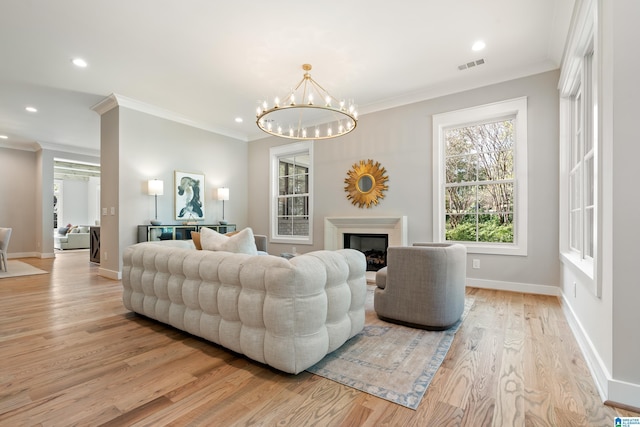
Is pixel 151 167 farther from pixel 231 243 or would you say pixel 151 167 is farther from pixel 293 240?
pixel 231 243

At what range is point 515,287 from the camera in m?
3.84

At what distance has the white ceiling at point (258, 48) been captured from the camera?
9.02 feet

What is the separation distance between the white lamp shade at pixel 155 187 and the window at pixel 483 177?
14.2 ft

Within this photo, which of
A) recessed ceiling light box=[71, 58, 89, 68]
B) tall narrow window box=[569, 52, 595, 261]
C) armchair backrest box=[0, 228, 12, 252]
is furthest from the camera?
armchair backrest box=[0, 228, 12, 252]

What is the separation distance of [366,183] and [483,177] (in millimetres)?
1730

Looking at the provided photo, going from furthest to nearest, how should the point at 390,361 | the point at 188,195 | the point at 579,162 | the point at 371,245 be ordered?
the point at 188,195
the point at 371,245
the point at 579,162
the point at 390,361

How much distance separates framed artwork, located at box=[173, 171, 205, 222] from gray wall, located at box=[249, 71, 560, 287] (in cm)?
126

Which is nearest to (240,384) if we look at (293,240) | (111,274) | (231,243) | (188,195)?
(231,243)

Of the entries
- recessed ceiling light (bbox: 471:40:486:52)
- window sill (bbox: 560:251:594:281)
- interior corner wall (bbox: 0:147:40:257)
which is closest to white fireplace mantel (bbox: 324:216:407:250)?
window sill (bbox: 560:251:594:281)

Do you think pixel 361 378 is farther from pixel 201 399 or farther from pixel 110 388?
pixel 110 388

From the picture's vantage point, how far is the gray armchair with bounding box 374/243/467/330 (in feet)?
8.29

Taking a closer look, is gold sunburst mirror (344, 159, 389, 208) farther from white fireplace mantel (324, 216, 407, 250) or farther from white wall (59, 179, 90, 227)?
white wall (59, 179, 90, 227)

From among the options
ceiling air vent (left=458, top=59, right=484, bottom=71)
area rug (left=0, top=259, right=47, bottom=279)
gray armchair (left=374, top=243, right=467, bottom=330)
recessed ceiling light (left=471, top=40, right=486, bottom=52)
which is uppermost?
Result: recessed ceiling light (left=471, top=40, right=486, bottom=52)

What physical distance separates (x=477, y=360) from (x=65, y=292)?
4794 millimetres
